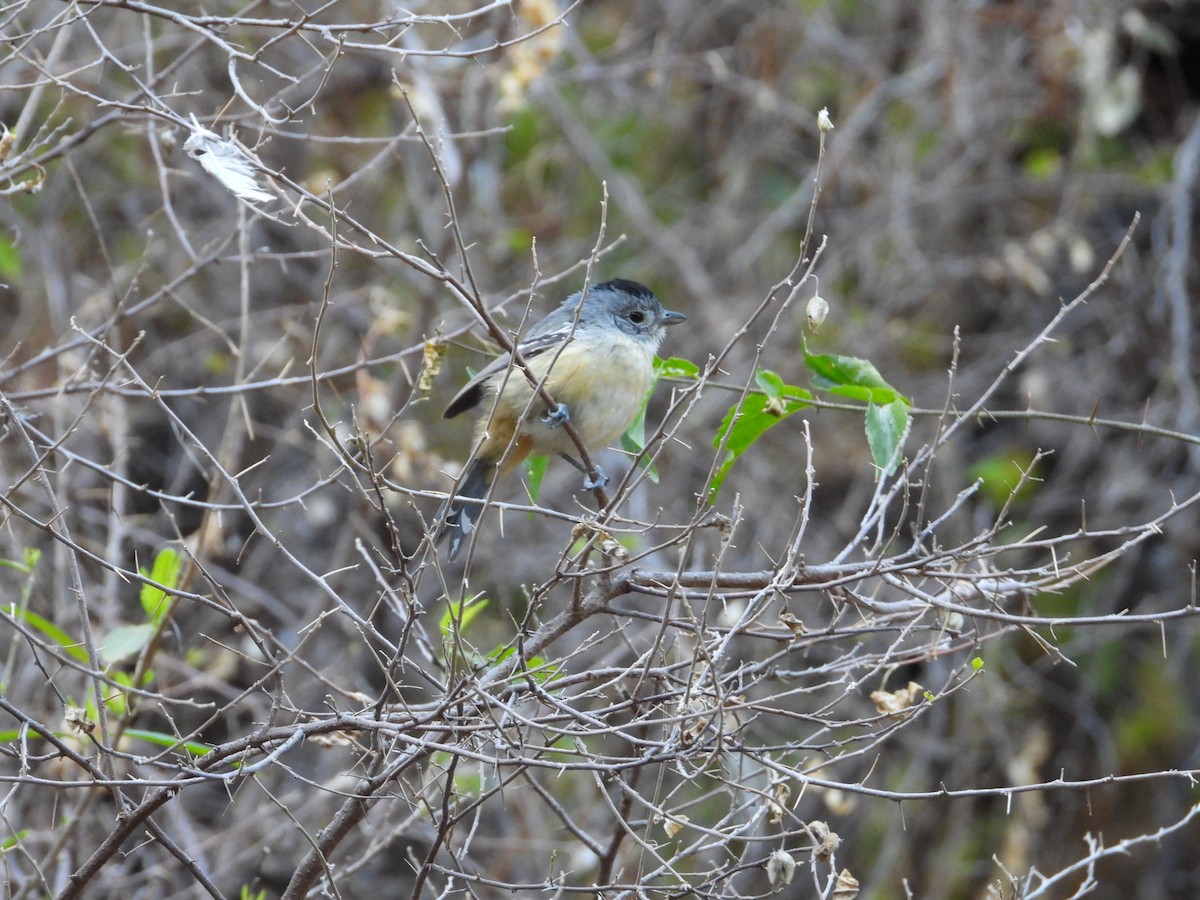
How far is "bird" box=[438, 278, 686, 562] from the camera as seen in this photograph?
463cm

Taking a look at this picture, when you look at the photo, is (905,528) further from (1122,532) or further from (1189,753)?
(1122,532)

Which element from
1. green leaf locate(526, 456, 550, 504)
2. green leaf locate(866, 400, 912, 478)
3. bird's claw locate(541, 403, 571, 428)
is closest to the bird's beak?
bird's claw locate(541, 403, 571, 428)

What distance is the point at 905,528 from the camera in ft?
27.8

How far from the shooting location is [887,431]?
3.43m

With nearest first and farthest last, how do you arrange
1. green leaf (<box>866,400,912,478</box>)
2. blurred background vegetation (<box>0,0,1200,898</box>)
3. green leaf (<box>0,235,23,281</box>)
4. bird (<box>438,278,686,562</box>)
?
green leaf (<box>866,400,912,478</box>) < bird (<box>438,278,686,562</box>) < green leaf (<box>0,235,23,281</box>) < blurred background vegetation (<box>0,0,1200,898</box>)

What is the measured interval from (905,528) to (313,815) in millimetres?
4282

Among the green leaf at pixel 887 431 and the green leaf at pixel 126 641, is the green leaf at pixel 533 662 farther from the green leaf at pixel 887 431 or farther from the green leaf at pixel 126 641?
the green leaf at pixel 126 641

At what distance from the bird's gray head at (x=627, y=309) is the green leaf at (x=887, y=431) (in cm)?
170

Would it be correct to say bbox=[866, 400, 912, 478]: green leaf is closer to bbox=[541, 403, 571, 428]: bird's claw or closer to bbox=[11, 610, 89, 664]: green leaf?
bbox=[541, 403, 571, 428]: bird's claw

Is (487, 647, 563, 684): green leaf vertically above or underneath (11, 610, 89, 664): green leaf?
above

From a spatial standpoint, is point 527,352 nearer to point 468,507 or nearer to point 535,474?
point 468,507

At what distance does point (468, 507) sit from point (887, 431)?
215 centimetres

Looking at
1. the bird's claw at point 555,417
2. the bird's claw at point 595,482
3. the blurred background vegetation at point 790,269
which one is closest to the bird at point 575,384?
the bird's claw at point 555,417

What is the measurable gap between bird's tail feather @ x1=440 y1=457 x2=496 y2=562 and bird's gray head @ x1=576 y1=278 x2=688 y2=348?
0.76 m
